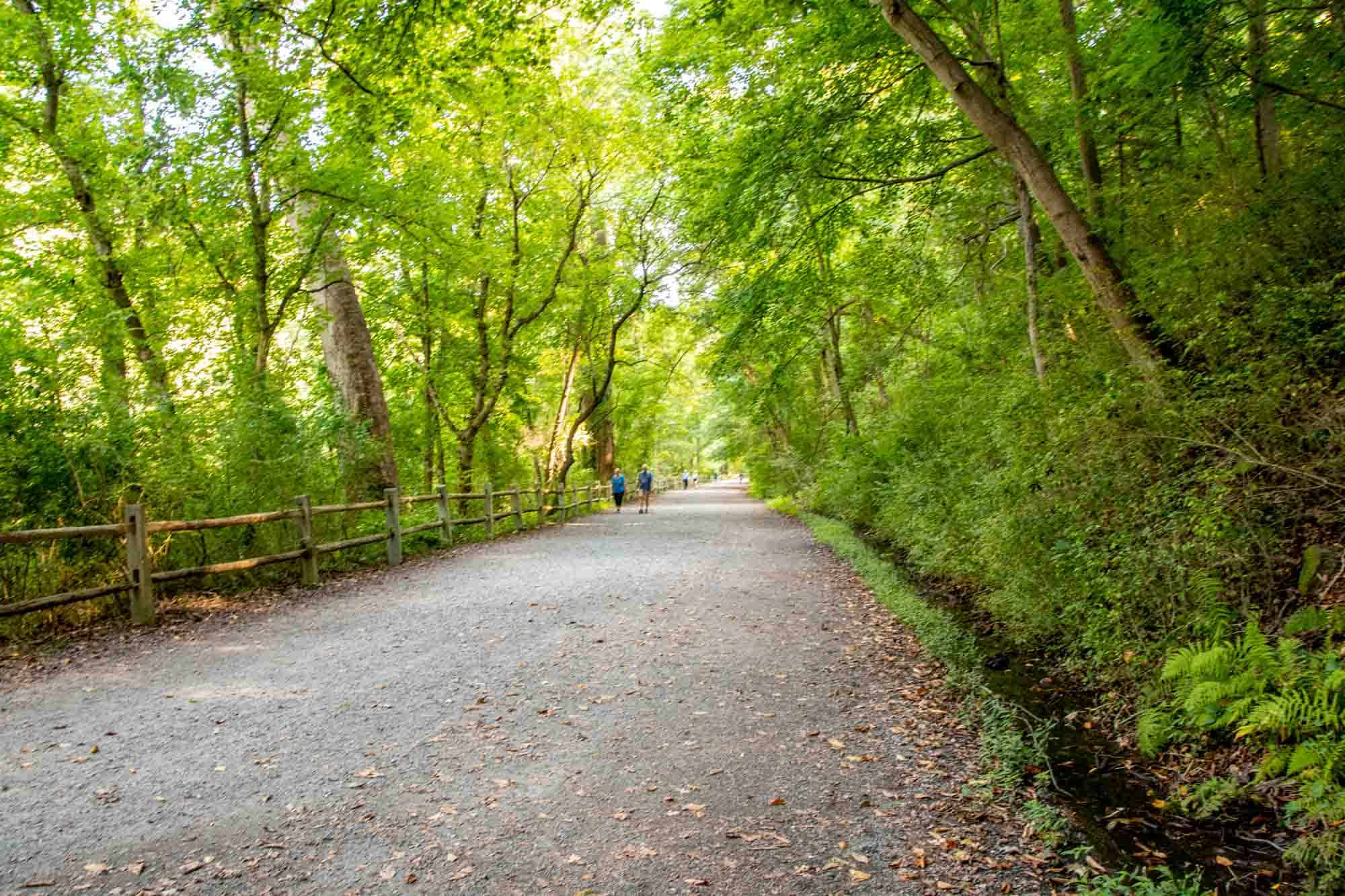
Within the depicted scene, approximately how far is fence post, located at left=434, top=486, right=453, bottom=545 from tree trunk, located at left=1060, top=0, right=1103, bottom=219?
11814 millimetres

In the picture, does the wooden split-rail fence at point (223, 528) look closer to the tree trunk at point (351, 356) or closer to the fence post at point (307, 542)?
the fence post at point (307, 542)

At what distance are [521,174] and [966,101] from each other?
14472 mm

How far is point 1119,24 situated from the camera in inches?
308

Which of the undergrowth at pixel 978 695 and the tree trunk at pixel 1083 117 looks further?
the tree trunk at pixel 1083 117

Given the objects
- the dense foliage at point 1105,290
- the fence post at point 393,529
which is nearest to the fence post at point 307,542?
the fence post at point 393,529

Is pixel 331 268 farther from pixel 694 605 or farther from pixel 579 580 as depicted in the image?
pixel 694 605

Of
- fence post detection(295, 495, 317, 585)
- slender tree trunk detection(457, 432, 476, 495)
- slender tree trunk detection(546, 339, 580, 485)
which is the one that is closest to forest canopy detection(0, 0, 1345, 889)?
fence post detection(295, 495, 317, 585)

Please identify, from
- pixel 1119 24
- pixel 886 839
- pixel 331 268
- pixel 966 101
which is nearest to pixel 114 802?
pixel 886 839

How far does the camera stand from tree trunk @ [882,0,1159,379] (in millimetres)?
6762

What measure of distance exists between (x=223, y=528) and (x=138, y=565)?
1614 millimetres

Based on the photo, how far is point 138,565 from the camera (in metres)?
7.55

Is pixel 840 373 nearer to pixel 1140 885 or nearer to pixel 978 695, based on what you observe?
pixel 978 695

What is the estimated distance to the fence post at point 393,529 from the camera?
1221 centimetres

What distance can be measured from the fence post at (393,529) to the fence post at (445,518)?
214 cm
